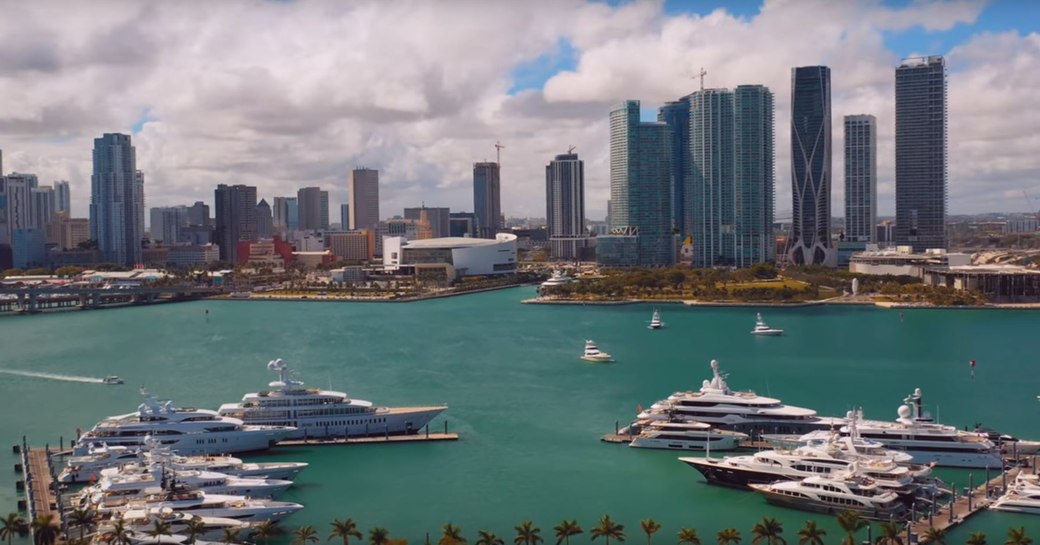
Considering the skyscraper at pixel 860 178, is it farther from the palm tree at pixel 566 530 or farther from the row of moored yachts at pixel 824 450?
the palm tree at pixel 566 530

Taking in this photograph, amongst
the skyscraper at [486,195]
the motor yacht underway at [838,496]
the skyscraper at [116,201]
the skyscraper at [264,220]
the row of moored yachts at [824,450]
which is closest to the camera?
the motor yacht underway at [838,496]

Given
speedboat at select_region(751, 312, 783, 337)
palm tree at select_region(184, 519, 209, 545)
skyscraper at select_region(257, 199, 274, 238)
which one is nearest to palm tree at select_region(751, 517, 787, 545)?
palm tree at select_region(184, 519, 209, 545)

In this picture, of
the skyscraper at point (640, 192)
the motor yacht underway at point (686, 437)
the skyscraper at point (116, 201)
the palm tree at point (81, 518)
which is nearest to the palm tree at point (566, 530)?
the motor yacht underway at point (686, 437)

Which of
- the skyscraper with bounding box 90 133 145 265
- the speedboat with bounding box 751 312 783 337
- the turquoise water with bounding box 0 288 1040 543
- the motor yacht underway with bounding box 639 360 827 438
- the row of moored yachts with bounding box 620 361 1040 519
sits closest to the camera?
the row of moored yachts with bounding box 620 361 1040 519

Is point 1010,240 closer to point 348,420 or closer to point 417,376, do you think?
Answer: point 417,376

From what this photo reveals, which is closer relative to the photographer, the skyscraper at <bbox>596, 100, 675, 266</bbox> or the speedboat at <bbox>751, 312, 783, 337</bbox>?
the speedboat at <bbox>751, 312, 783, 337</bbox>

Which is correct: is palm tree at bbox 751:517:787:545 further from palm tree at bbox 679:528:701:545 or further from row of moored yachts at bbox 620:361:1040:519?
row of moored yachts at bbox 620:361:1040:519

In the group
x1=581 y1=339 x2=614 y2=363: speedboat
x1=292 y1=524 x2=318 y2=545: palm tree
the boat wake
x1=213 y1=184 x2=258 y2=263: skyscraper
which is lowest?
x1=292 y1=524 x2=318 y2=545: palm tree

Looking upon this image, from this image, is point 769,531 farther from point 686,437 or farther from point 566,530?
point 686,437
